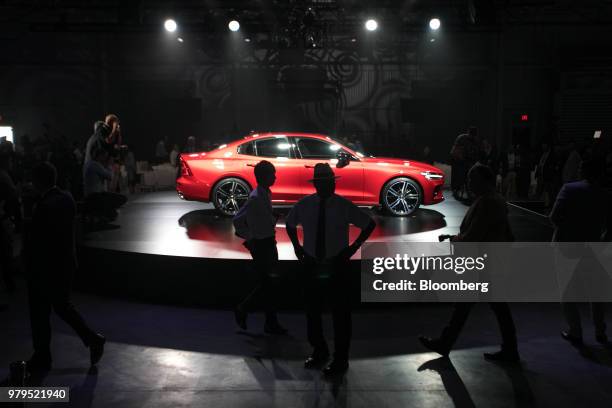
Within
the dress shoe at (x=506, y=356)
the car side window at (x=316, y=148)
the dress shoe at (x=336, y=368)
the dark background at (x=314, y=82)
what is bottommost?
the dress shoe at (x=506, y=356)

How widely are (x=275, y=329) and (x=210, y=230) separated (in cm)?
303

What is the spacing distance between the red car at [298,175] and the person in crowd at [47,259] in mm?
4447

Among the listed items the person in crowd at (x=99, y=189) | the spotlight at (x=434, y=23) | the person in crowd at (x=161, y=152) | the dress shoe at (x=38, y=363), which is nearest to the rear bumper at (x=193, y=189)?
the person in crowd at (x=99, y=189)

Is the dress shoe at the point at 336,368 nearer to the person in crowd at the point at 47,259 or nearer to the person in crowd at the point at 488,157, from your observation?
the person in crowd at the point at 47,259

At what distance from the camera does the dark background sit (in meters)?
19.5

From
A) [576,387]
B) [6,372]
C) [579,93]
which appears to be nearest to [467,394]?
[576,387]

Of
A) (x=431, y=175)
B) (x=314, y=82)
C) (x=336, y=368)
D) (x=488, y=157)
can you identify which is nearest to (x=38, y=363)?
(x=336, y=368)

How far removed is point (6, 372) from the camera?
463cm

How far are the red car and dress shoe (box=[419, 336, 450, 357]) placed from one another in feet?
13.7

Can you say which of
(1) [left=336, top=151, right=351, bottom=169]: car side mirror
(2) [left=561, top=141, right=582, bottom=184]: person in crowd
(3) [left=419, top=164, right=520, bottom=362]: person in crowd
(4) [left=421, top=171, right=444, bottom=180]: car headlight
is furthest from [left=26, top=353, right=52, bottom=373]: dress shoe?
(2) [left=561, top=141, right=582, bottom=184]: person in crowd

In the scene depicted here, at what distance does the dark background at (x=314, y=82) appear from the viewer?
19.5m

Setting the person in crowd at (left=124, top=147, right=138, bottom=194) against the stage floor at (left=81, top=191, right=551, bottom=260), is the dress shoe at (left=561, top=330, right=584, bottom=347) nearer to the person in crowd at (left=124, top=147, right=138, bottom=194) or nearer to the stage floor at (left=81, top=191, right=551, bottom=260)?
the stage floor at (left=81, top=191, right=551, bottom=260)

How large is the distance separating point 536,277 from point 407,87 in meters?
14.1

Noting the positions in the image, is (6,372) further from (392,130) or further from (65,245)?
(392,130)
